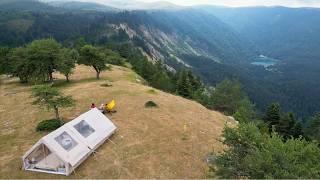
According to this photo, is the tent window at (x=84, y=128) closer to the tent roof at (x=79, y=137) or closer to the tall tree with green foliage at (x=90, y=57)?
the tent roof at (x=79, y=137)

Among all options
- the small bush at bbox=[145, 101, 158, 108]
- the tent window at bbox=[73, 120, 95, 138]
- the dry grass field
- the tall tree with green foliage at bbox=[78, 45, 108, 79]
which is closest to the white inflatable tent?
the tent window at bbox=[73, 120, 95, 138]

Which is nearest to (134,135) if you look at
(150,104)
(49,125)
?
(49,125)

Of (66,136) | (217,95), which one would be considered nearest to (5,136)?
(66,136)

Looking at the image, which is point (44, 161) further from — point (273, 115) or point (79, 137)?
point (273, 115)

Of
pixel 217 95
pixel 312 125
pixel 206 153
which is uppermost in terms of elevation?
pixel 206 153

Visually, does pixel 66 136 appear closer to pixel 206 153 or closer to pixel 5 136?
pixel 5 136

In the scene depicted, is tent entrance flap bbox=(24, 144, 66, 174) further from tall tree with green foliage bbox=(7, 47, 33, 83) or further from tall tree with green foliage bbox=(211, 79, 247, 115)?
tall tree with green foliage bbox=(211, 79, 247, 115)

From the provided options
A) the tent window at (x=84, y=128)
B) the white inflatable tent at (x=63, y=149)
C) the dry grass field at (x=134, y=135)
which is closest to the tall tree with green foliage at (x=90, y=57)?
the dry grass field at (x=134, y=135)
